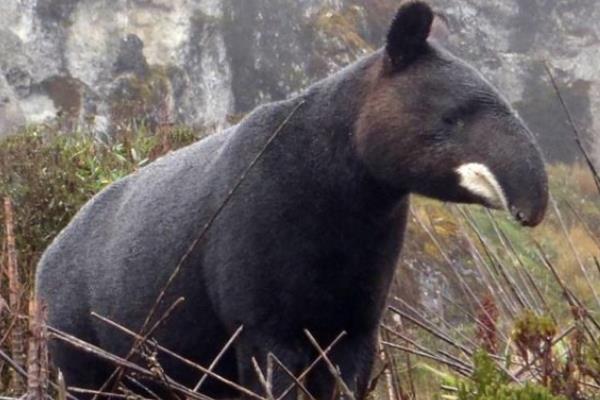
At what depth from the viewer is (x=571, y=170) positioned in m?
19.5

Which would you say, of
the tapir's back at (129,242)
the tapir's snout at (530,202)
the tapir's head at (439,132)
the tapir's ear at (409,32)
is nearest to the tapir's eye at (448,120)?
the tapir's head at (439,132)

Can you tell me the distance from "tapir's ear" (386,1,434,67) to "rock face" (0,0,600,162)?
13.6 m

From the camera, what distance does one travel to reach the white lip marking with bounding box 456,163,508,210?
11.2ft

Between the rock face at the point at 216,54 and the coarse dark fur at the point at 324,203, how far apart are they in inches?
518

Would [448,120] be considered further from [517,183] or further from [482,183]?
[517,183]

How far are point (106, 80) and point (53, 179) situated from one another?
1045 cm

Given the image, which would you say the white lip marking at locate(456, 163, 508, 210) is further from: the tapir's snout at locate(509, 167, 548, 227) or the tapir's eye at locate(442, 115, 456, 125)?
the tapir's eye at locate(442, 115, 456, 125)

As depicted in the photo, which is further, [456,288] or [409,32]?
[456,288]

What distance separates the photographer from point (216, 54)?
2056 centimetres

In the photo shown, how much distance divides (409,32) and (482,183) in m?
0.64

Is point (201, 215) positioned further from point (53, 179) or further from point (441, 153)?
point (53, 179)

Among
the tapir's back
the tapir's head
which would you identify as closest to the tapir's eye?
the tapir's head

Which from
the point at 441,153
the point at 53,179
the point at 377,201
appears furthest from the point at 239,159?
the point at 53,179

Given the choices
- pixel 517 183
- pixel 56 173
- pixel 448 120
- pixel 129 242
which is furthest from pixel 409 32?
pixel 56 173
